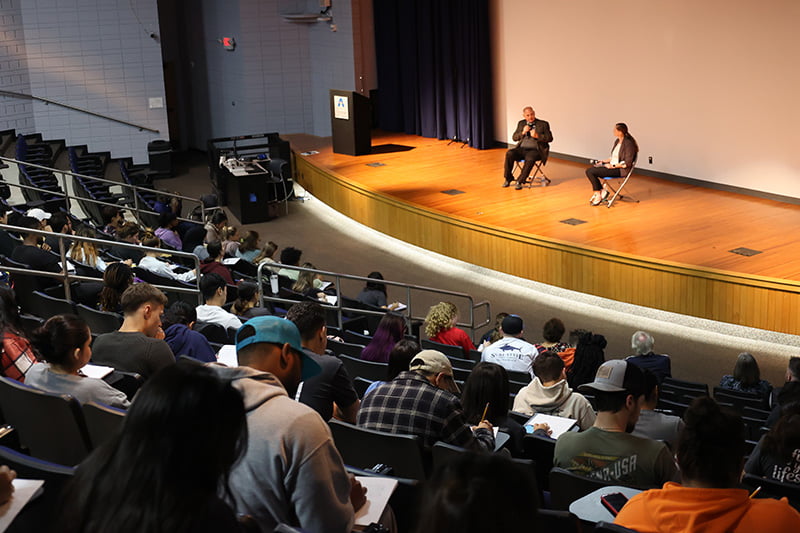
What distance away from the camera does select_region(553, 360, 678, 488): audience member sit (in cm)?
299

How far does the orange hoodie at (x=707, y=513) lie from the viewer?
6.89ft

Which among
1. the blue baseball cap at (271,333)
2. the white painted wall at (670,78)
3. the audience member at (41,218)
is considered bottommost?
the audience member at (41,218)

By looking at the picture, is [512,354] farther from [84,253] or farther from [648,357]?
[84,253]

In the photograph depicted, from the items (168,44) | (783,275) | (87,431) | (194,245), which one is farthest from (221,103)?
(87,431)

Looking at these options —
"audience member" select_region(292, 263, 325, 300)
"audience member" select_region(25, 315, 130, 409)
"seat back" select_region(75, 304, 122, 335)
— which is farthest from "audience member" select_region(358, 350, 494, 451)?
"audience member" select_region(292, 263, 325, 300)

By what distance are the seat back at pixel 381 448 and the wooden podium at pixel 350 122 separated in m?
11.2

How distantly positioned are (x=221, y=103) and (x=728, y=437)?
1747cm

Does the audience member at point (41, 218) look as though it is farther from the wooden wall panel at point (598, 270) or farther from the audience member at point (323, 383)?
the audience member at point (323, 383)

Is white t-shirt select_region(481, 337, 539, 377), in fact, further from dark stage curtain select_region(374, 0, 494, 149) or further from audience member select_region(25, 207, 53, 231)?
dark stage curtain select_region(374, 0, 494, 149)

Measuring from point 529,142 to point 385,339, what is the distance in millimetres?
6554

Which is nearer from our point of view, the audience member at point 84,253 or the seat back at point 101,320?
the seat back at point 101,320

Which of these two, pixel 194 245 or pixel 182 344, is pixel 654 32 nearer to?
pixel 194 245

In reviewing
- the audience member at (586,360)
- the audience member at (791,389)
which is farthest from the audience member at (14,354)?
the audience member at (791,389)

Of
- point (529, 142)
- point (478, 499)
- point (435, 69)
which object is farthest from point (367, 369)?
point (435, 69)
